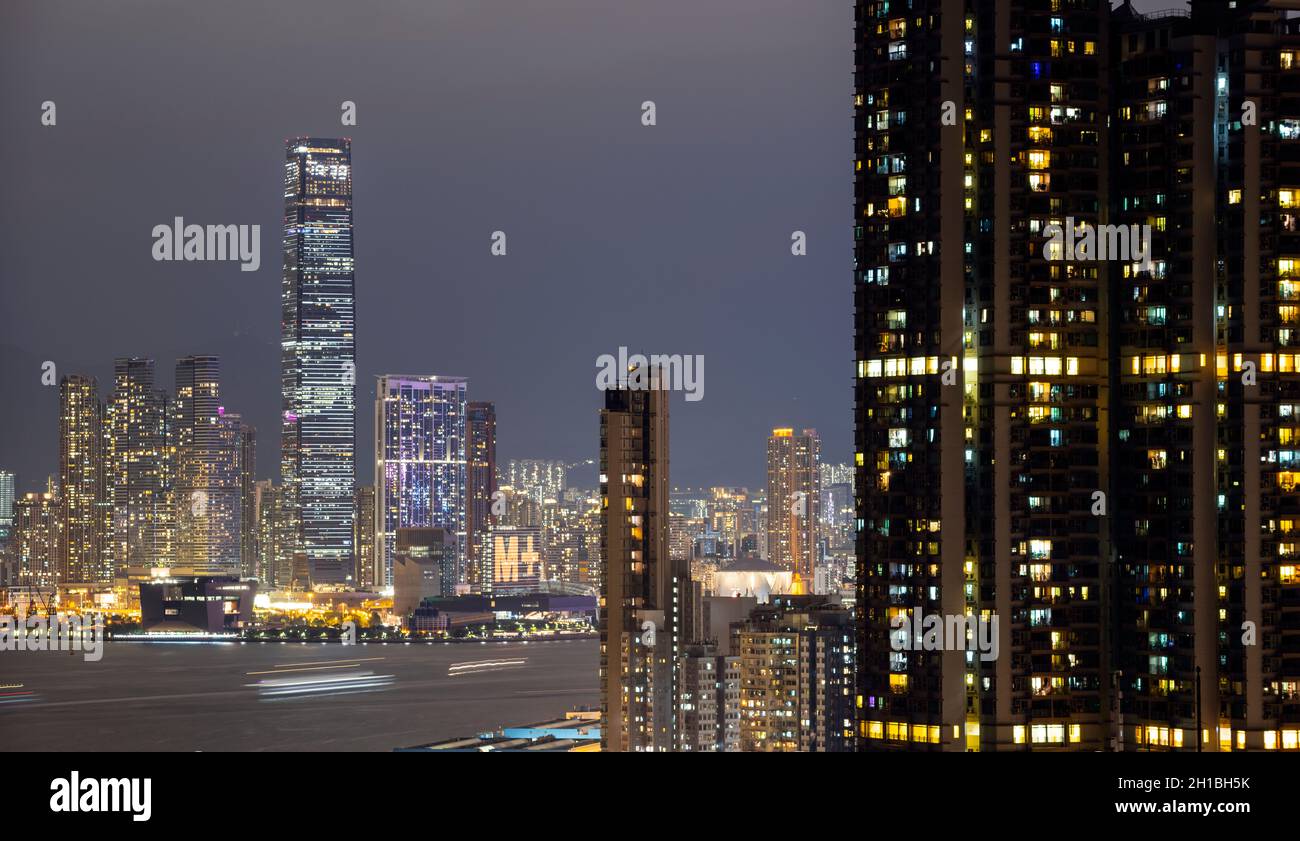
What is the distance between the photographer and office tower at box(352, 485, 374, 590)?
9562 cm

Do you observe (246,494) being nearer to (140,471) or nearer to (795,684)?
(140,471)

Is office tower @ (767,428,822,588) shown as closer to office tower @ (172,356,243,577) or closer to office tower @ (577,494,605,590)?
office tower @ (577,494,605,590)

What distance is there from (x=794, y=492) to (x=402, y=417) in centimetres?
4608

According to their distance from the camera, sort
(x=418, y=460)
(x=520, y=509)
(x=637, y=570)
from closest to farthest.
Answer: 1. (x=637, y=570)
2. (x=520, y=509)
3. (x=418, y=460)

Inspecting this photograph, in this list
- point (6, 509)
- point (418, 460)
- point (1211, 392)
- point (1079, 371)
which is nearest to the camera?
point (1211, 392)

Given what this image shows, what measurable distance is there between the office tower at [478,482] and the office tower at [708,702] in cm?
5560

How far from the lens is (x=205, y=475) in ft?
313

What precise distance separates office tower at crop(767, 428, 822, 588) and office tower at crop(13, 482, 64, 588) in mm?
40857

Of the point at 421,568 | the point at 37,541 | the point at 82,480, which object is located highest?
the point at 82,480

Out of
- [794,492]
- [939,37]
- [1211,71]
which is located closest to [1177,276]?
[1211,71]

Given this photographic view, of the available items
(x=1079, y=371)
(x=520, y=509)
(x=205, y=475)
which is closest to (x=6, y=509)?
(x=205, y=475)

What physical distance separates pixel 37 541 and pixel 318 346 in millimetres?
32200

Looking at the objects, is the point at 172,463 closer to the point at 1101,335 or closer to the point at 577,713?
the point at 577,713

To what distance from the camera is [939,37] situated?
20.7 meters
